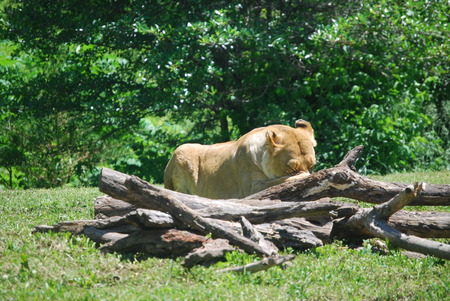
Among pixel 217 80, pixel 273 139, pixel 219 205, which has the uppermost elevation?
pixel 217 80

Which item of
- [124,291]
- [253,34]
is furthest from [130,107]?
[124,291]

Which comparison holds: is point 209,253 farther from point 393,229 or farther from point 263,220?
point 393,229

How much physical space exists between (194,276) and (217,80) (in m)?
8.79

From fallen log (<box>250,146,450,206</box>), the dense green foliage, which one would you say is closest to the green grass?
fallen log (<box>250,146,450,206</box>)

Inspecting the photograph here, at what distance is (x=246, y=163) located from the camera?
7.77m

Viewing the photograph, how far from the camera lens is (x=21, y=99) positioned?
12844 mm

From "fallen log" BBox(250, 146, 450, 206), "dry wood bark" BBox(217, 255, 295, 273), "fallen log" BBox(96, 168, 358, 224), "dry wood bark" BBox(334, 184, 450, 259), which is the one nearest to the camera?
"dry wood bark" BBox(217, 255, 295, 273)

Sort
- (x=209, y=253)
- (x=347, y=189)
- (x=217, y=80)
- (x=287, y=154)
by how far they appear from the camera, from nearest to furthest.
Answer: (x=209, y=253) → (x=347, y=189) → (x=287, y=154) → (x=217, y=80)

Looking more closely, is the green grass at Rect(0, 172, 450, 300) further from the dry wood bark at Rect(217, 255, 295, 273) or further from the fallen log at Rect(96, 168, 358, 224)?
the fallen log at Rect(96, 168, 358, 224)

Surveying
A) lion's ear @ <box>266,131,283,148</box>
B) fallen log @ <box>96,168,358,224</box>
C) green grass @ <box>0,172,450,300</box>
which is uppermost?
lion's ear @ <box>266,131,283,148</box>

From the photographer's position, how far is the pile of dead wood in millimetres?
5281

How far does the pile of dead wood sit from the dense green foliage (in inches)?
260

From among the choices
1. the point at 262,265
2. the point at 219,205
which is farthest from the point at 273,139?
the point at 262,265

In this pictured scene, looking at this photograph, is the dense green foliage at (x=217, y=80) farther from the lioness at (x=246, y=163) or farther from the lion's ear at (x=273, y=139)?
the lion's ear at (x=273, y=139)
